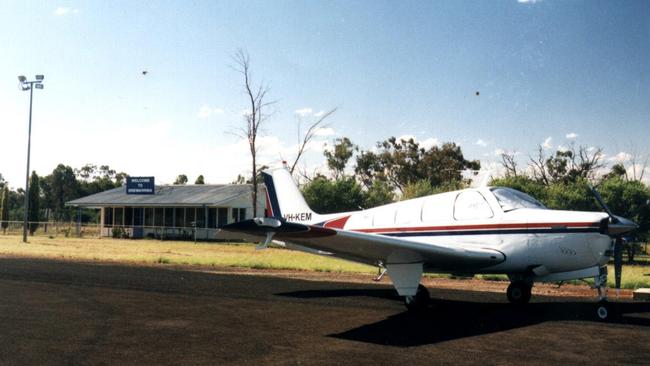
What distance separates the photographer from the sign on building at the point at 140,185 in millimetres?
56469

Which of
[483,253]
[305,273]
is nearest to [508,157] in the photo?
[305,273]

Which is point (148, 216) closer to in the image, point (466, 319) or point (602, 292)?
point (466, 319)

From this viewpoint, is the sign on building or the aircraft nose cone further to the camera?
the sign on building

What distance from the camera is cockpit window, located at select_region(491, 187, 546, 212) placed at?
37.6ft

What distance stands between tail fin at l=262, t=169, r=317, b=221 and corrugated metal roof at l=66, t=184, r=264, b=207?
32.9 metres

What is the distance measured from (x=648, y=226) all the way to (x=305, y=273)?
21.0 m

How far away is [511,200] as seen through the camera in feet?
38.2

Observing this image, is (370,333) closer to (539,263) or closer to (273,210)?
(539,263)

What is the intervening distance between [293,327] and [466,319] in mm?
3327

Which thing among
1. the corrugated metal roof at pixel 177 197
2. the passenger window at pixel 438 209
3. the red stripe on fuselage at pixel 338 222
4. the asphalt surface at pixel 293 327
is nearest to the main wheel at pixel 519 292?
the asphalt surface at pixel 293 327

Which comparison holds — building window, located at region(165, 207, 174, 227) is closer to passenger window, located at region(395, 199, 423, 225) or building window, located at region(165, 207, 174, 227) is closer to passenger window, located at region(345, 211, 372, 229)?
passenger window, located at region(345, 211, 372, 229)

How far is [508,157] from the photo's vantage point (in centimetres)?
5997

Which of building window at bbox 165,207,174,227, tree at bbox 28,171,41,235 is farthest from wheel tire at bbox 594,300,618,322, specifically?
tree at bbox 28,171,41,235

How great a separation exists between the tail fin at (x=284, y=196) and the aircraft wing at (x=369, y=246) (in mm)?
4207
